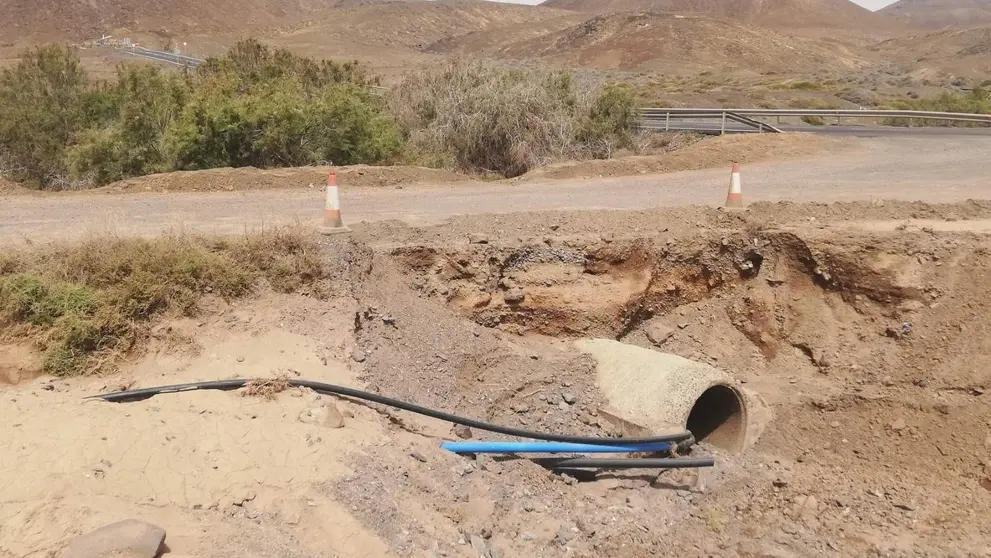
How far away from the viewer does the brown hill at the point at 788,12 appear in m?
114

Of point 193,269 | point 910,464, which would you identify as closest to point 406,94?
point 193,269

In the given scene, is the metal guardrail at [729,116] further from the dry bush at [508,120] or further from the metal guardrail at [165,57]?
the metal guardrail at [165,57]

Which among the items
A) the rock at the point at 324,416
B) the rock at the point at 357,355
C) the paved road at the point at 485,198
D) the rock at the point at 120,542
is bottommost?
the rock at the point at 324,416

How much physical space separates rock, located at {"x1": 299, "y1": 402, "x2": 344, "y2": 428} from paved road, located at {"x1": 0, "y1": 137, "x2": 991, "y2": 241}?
2.97 meters

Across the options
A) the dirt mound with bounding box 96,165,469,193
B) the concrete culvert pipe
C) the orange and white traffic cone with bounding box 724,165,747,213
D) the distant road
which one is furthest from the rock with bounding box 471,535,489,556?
the distant road

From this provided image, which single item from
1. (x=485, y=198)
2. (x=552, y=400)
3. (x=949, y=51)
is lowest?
(x=552, y=400)

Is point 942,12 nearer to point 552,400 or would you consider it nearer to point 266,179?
point 266,179

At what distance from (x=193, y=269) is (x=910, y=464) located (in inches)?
269

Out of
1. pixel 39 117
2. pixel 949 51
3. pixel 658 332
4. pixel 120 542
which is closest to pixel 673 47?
pixel 949 51

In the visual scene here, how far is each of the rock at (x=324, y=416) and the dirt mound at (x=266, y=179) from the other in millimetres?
7014

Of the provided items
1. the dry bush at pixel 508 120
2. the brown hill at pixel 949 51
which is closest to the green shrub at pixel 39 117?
the dry bush at pixel 508 120

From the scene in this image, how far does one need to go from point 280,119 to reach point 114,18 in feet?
261

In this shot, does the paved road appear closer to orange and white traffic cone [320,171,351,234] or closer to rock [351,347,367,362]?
orange and white traffic cone [320,171,351,234]

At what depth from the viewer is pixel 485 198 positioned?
1118cm
